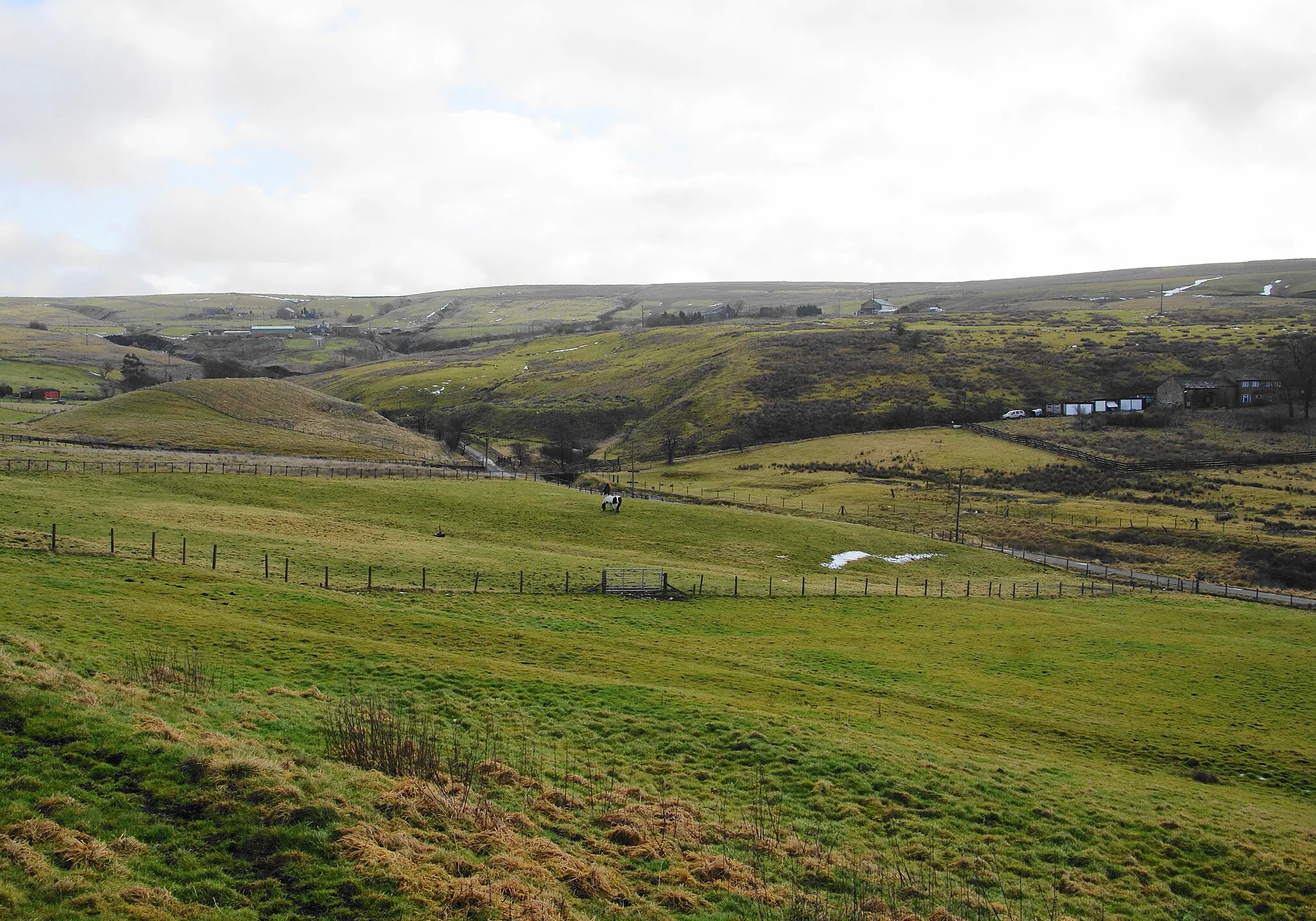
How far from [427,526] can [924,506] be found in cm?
4764

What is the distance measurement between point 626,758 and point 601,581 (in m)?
25.0

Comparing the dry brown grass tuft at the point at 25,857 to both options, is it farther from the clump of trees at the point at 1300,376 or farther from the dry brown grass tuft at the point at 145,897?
the clump of trees at the point at 1300,376

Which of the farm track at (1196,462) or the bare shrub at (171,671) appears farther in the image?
the farm track at (1196,462)

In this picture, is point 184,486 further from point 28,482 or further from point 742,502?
point 742,502

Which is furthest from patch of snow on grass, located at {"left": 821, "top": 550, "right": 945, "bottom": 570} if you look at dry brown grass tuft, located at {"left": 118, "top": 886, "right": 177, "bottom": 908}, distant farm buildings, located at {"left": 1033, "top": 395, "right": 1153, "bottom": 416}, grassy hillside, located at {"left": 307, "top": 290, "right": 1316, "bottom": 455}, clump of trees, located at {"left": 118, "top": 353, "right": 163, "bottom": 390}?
clump of trees, located at {"left": 118, "top": 353, "right": 163, "bottom": 390}

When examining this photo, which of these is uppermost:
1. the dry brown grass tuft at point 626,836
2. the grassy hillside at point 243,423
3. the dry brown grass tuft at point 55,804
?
the grassy hillside at point 243,423

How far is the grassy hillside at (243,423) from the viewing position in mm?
92375

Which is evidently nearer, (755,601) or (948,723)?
(948,723)

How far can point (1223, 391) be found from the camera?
125m

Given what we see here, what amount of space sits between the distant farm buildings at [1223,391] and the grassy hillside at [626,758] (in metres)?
92.3

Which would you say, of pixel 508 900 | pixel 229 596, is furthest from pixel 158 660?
pixel 508 900

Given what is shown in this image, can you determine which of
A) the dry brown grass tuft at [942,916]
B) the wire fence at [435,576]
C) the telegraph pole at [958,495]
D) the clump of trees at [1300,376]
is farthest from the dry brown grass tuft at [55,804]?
the clump of trees at [1300,376]

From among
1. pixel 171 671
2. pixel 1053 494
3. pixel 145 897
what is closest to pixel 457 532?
pixel 171 671

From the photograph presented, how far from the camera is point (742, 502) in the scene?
8350 cm
